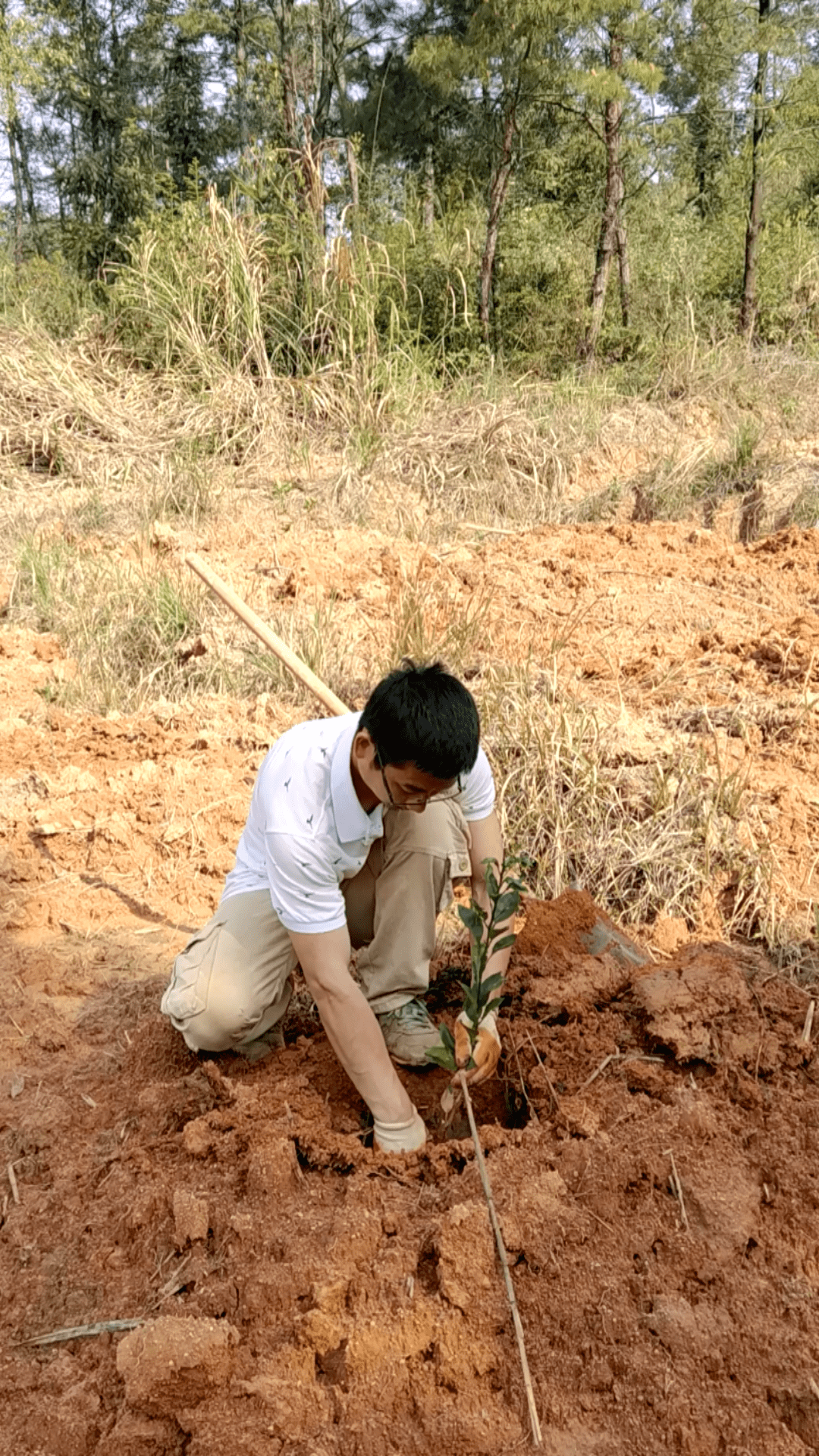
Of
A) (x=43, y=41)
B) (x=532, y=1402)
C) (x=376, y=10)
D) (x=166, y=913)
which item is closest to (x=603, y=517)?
(x=166, y=913)

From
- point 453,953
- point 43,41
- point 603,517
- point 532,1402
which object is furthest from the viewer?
point 43,41

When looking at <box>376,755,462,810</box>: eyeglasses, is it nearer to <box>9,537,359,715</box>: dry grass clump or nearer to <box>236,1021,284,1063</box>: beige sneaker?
<box>236,1021,284,1063</box>: beige sneaker

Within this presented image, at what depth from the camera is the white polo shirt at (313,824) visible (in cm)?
196

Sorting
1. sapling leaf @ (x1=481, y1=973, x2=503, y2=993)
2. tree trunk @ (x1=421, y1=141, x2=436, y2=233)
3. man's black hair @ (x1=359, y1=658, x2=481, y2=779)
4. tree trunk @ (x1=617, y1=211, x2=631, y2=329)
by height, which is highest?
tree trunk @ (x1=421, y1=141, x2=436, y2=233)

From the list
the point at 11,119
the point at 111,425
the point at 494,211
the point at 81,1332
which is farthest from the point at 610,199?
the point at 11,119

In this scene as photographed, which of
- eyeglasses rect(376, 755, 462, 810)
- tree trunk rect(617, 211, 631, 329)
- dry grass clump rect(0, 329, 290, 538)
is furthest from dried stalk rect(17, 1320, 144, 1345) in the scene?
tree trunk rect(617, 211, 631, 329)

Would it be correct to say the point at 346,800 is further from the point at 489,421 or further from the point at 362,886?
the point at 489,421

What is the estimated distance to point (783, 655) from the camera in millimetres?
4094

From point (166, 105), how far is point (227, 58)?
1574 millimetres

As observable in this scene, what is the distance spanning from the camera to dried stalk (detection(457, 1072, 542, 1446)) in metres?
1.40

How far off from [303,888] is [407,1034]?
64cm

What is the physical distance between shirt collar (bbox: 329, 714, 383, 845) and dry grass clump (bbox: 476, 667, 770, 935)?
44.2 inches

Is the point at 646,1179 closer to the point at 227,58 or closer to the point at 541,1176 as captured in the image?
the point at 541,1176

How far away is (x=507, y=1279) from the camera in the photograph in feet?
5.07
